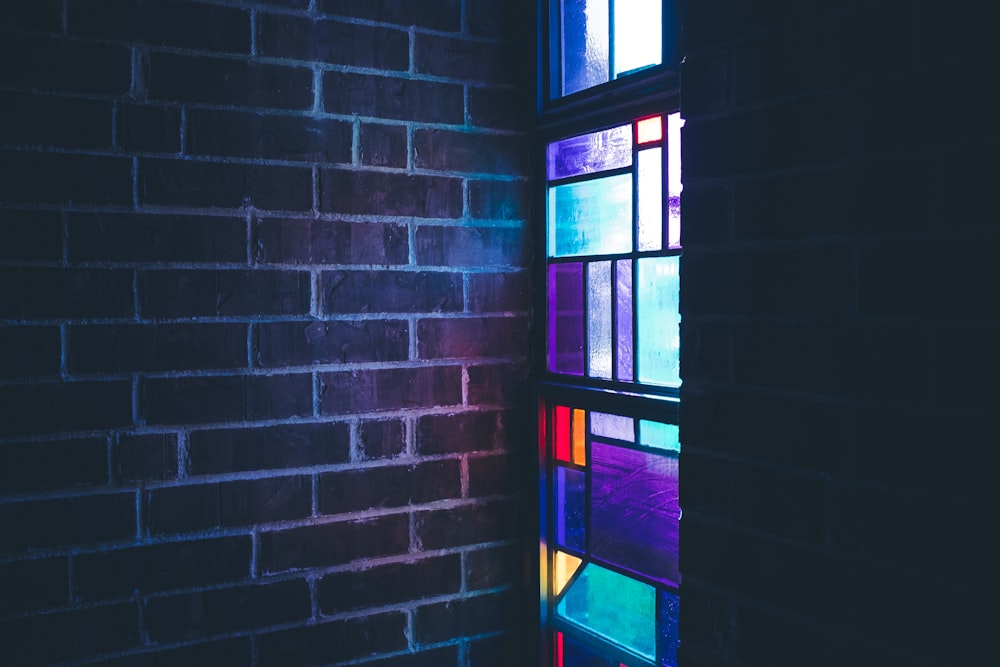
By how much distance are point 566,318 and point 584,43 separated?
2.53ft

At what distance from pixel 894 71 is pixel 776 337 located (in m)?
0.35

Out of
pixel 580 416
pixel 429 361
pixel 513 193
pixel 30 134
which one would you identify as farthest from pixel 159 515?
pixel 513 193

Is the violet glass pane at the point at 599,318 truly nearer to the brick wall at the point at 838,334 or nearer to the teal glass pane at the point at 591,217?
the teal glass pane at the point at 591,217

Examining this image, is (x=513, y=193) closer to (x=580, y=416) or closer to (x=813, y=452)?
(x=580, y=416)

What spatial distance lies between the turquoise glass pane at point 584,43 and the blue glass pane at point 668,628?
1347 mm

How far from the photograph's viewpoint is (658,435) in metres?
1.77

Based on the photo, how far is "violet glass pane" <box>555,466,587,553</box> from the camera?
2029mm

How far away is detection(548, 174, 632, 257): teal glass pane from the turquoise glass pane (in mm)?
284

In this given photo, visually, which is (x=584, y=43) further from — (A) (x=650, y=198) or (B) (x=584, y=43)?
(A) (x=650, y=198)

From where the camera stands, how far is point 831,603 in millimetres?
900

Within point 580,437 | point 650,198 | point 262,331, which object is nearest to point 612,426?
point 580,437

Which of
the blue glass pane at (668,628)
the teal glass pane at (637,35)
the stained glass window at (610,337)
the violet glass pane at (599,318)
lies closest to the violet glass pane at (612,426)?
the stained glass window at (610,337)

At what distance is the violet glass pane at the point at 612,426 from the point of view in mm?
1854

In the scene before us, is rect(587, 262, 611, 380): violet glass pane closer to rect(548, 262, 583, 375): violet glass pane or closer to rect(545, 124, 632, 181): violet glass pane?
rect(548, 262, 583, 375): violet glass pane
